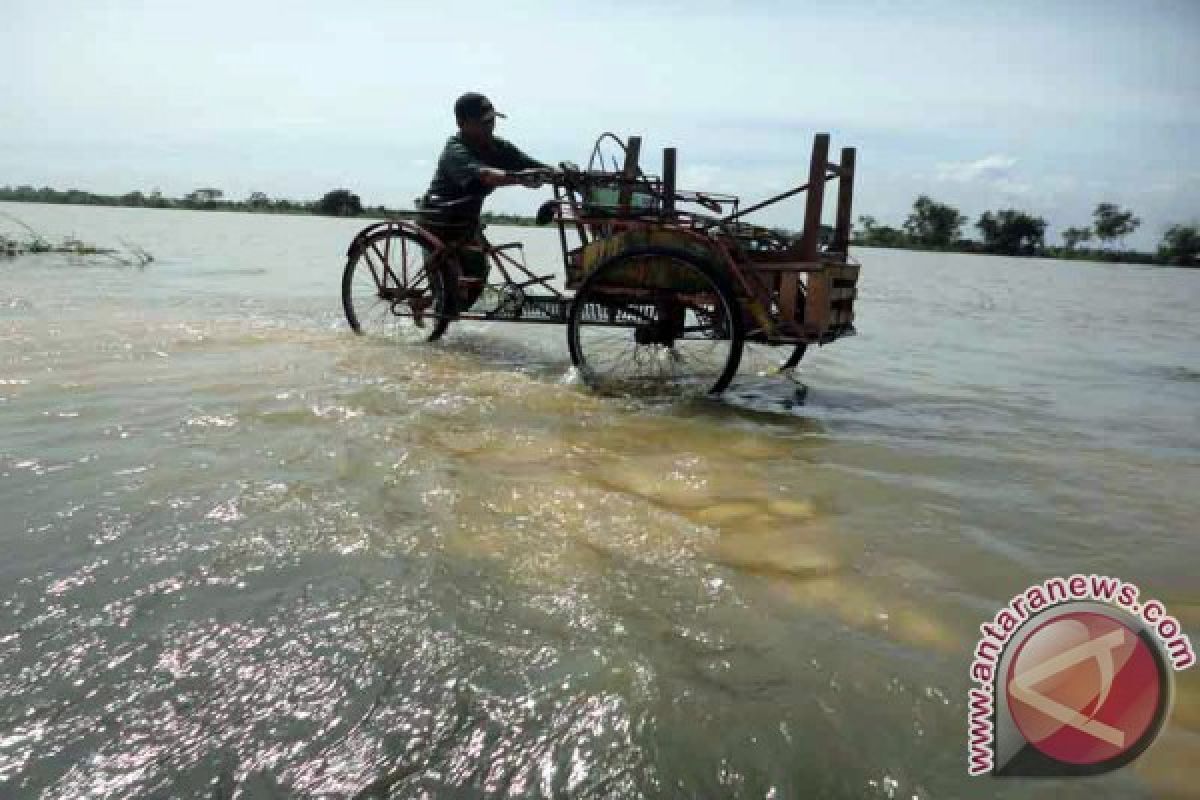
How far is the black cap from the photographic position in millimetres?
6961

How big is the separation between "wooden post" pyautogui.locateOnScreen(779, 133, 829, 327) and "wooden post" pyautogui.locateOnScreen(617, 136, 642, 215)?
1.31 m

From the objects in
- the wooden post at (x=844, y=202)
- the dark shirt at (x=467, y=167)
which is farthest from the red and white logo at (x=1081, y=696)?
the dark shirt at (x=467, y=167)

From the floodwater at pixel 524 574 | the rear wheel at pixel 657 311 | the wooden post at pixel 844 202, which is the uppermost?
the wooden post at pixel 844 202

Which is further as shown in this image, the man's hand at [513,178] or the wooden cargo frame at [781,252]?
the man's hand at [513,178]

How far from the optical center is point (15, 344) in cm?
660

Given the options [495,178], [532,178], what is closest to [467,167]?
[495,178]

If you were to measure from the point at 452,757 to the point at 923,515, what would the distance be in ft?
8.27

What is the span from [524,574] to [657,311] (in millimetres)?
3544

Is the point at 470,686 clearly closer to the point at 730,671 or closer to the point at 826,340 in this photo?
the point at 730,671

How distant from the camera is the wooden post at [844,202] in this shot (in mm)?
5793

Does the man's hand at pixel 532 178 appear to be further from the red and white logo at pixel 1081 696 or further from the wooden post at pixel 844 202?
the red and white logo at pixel 1081 696

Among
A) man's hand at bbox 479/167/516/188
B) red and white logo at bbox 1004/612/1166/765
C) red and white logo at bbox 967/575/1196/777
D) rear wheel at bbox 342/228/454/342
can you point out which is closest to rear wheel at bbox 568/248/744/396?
man's hand at bbox 479/167/516/188

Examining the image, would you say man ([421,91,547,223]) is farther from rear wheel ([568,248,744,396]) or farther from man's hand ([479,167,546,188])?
rear wheel ([568,248,744,396])

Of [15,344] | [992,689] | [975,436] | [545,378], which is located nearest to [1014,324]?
[975,436]
